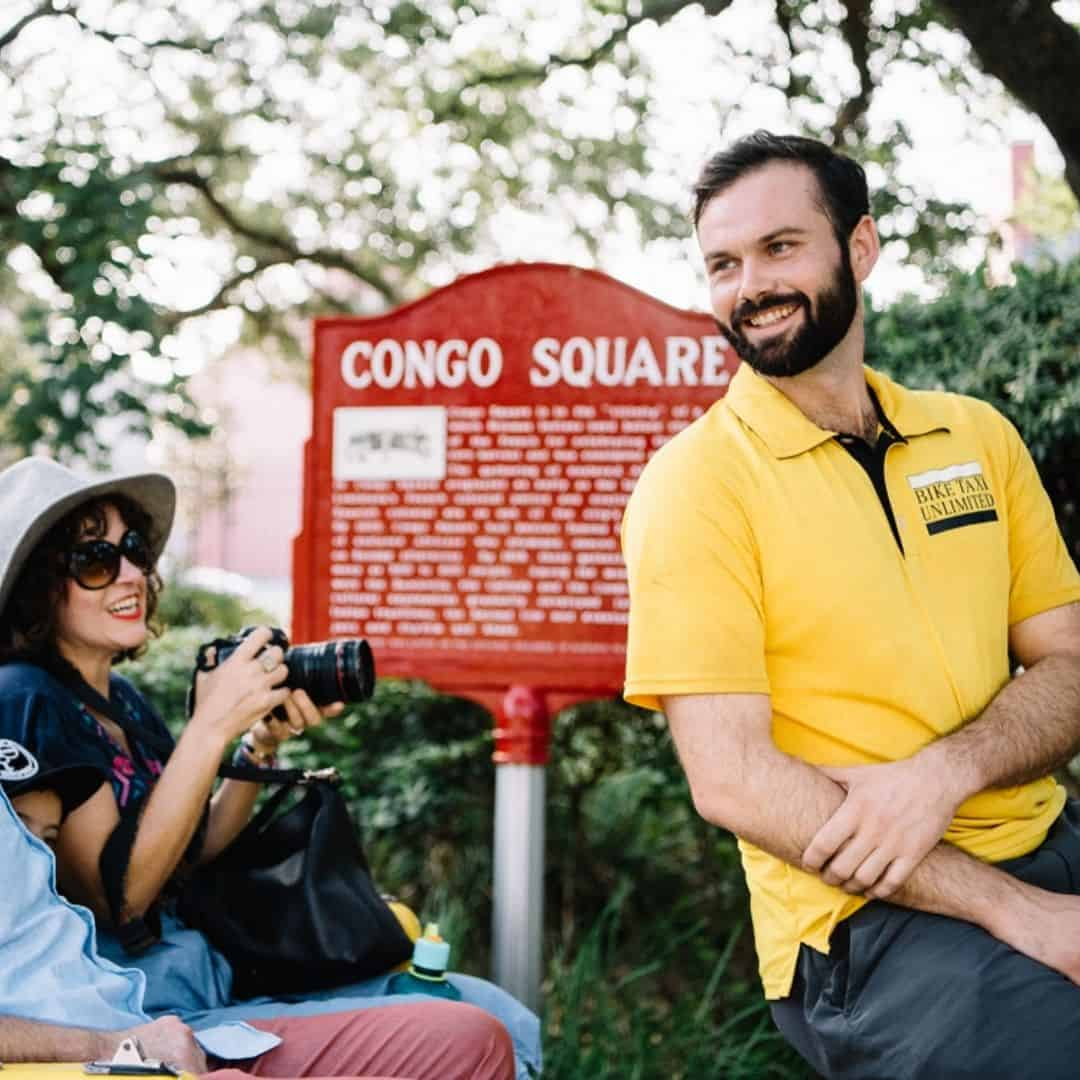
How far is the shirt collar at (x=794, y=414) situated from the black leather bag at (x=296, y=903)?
1211 mm

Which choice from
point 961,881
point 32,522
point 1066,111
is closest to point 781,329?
point 961,881

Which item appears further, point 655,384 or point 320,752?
point 320,752

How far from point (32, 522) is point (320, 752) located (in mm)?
2482

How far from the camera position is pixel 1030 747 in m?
2.47

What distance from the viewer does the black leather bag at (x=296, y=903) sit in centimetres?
286

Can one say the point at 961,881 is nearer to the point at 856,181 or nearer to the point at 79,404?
the point at 856,181

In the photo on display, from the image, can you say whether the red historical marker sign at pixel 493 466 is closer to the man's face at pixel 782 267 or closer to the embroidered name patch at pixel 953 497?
the man's face at pixel 782 267

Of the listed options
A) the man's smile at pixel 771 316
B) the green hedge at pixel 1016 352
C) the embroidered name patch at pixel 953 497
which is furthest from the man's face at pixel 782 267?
the green hedge at pixel 1016 352

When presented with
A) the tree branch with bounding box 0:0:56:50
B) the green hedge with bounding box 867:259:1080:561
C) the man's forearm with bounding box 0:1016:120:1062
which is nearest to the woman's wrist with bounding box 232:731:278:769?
the man's forearm with bounding box 0:1016:120:1062

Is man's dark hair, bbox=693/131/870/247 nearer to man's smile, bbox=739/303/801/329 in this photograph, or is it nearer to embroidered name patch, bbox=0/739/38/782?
man's smile, bbox=739/303/801/329

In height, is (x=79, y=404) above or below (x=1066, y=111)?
below

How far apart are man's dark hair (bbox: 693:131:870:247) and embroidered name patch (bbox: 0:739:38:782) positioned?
1.71m

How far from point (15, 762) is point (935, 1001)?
1.67 m

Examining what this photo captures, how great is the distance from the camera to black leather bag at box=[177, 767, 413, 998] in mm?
2857
